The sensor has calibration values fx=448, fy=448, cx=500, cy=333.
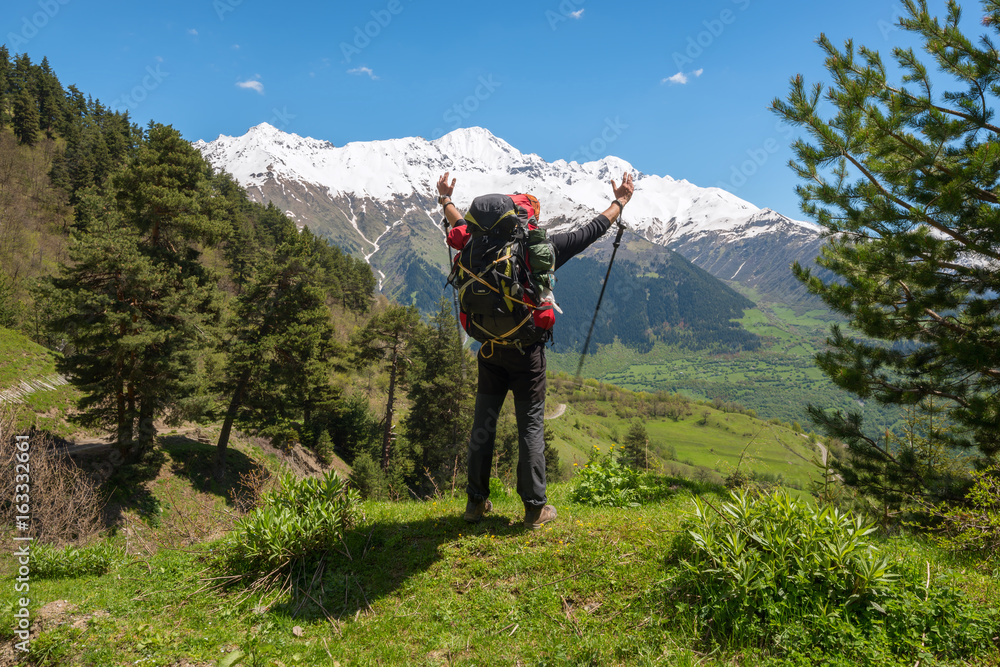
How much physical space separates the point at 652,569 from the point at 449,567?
2025 mm

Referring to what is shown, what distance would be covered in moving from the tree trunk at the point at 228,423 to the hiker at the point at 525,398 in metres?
23.1

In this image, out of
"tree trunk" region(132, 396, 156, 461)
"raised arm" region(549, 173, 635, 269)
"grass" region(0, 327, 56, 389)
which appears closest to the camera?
"raised arm" region(549, 173, 635, 269)

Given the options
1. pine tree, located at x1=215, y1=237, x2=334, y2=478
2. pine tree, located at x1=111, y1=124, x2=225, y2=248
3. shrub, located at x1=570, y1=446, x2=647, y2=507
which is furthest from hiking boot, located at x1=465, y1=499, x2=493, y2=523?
pine tree, located at x1=111, y1=124, x2=225, y2=248

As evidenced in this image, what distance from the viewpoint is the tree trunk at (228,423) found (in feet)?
80.1

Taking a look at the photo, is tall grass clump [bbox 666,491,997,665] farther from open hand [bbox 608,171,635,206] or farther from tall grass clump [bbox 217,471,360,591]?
tall grass clump [bbox 217,471,360,591]

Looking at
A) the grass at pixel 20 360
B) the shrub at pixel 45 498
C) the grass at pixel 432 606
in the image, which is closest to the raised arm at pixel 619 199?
the grass at pixel 432 606

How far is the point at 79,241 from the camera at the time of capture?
16719 millimetres

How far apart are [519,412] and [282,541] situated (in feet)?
9.31

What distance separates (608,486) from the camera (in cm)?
674

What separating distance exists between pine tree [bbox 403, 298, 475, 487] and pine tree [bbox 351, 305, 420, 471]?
1114mm

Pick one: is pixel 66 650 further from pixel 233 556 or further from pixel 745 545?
pixel 745 545

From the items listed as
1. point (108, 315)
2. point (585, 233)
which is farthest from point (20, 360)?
point (585, 233)

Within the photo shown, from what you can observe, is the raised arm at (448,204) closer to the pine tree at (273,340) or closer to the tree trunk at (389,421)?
the pine tree at (273,340)

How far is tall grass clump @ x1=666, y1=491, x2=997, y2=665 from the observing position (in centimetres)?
302
